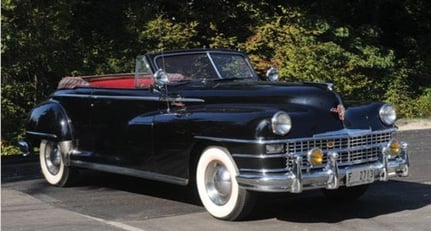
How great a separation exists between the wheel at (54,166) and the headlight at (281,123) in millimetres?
3686

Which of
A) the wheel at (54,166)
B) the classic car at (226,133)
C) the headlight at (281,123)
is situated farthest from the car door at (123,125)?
the headlight at (281,123)

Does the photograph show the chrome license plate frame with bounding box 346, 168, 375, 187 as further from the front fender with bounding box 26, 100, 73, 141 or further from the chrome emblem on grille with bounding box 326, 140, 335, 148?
the front fender with bounding box 26, 100, 73, 141

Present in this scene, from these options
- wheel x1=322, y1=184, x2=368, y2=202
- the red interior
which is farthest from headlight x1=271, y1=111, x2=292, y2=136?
the red interior

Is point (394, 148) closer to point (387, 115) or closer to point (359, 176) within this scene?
point (387, 115)

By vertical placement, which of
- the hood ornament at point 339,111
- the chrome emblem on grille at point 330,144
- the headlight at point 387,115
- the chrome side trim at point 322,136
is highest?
the hood ornament at point 339,111

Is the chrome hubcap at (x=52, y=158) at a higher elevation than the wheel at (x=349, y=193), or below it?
higher

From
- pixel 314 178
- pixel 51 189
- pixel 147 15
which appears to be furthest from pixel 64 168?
pixel 147 15

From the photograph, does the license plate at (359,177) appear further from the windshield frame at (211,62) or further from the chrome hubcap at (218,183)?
the windshield frame at (211,62)

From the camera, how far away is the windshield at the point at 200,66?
8.27 meters

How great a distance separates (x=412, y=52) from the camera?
22328 millimetres

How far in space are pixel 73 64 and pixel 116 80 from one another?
6371 mm

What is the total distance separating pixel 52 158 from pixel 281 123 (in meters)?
4.15

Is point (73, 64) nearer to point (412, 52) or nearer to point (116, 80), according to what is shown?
point (116, 80)

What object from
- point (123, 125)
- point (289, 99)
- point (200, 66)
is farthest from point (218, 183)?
point (200, 66)
